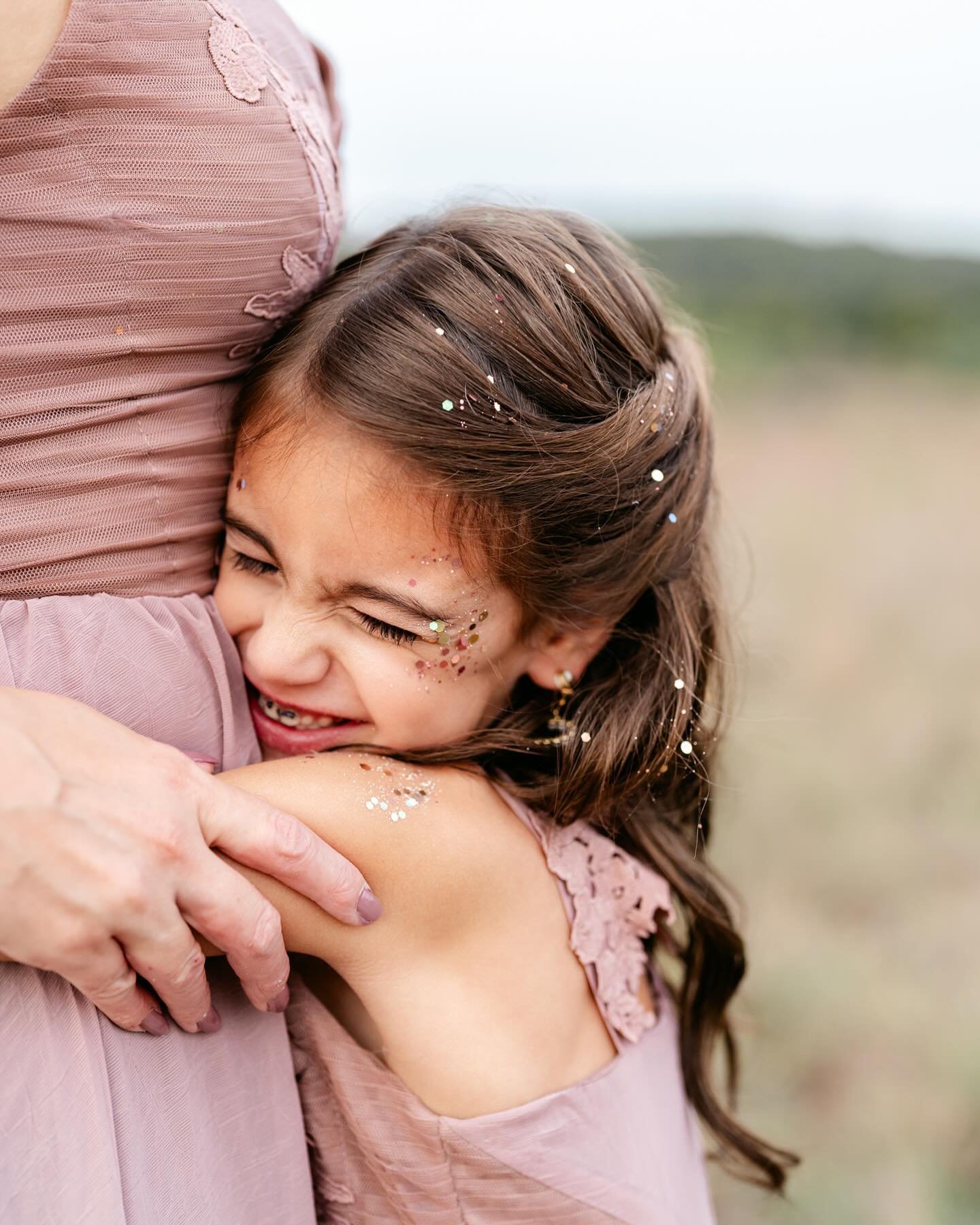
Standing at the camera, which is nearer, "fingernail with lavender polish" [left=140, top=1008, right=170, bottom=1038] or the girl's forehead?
"fingernail with lavender polish" [left=140, top=1008, right=170, bottom=1038]

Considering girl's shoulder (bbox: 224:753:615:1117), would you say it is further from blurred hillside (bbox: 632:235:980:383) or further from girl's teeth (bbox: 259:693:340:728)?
blurred hillside (bbox: 632:235:980:383)

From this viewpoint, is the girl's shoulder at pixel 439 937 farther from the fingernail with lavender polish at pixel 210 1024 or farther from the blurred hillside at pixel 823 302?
the blurred hillside at pixel 823 302

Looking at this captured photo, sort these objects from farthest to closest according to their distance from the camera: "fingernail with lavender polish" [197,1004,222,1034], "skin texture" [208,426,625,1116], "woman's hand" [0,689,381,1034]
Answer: "skin texture" [208,426,625,1116]
"fingernail with lavender polish" [197,1004,222,1034]
"woman's hand" [0,689,381,1034]

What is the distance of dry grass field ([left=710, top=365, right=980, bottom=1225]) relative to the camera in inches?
130

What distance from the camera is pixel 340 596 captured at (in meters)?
1.70

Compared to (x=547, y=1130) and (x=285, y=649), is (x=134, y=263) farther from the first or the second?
(x=547, y=1130)

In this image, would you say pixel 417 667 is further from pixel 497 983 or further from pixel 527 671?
pixel 497 983

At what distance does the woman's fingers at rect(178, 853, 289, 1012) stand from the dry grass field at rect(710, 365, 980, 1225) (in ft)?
3.20

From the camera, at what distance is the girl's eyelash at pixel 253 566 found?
67.7 inches

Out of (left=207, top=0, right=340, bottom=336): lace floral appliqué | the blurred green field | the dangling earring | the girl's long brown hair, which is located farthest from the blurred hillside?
(left=207, top=0, right=340, bottom=336): lace floral appliqué

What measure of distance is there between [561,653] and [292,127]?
90cm

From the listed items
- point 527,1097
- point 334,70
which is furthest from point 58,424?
point 527,1097

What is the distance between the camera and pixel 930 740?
5.30m

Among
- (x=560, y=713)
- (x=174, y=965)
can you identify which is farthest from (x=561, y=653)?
(x=174, y=965)
